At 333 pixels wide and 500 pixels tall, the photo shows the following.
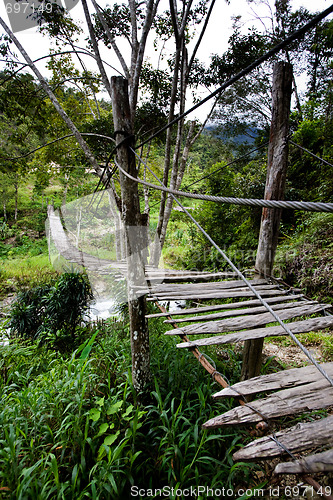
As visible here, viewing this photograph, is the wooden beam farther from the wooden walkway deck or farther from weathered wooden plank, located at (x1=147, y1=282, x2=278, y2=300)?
the wooden walkway deck

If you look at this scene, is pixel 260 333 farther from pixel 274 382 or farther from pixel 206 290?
pixel 206 290

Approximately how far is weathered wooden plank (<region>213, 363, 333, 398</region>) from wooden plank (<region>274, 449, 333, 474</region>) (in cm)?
26

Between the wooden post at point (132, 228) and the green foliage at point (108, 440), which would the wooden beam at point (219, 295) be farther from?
the green foliage at point (108, 440)

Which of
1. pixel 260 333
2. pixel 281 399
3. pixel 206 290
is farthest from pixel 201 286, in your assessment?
pixel 281 399

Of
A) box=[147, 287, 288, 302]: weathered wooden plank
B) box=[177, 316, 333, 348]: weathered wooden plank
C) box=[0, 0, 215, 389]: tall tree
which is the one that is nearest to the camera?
box=[177, 316, 333, 348]: weathered wooden plank

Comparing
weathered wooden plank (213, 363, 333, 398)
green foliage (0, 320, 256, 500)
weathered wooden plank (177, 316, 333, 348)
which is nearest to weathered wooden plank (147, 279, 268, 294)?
weathered wooden plank (177, 316, 333, 348)

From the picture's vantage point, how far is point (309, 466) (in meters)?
0.60

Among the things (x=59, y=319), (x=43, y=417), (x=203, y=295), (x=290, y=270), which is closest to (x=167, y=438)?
(x=43, y=417)

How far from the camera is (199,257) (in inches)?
248

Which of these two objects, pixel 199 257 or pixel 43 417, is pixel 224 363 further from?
pixel 199 257

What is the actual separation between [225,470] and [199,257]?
5.11m

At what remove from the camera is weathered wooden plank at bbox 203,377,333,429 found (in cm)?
79

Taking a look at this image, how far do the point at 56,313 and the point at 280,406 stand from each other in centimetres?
308

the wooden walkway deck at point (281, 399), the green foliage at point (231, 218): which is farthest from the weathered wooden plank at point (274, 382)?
the green foliage at point (231, 218)
